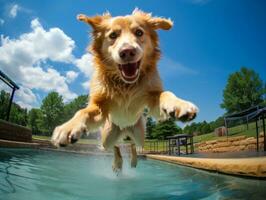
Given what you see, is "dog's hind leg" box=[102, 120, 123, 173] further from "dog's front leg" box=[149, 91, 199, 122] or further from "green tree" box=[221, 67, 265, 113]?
"green tree" box=[221, 67, 265, 113]

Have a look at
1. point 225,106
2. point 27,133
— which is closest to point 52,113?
point 225,106

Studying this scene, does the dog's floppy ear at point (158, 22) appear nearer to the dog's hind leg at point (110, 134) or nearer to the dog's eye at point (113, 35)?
the dog's eye at point (113, 35)

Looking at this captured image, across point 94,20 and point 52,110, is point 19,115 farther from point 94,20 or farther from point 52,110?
point 94,20

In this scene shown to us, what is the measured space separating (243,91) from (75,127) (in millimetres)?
23453

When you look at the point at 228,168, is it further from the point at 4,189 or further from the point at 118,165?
the point at 4,189

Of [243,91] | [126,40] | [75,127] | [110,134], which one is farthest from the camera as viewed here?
[243,91]

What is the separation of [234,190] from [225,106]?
25136 mm

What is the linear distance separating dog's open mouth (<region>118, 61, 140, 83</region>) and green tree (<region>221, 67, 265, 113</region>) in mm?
18566

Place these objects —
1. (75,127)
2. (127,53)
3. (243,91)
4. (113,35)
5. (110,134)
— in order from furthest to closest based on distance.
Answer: (243,91), (110,134), (113,35), (127,53), (75,127)

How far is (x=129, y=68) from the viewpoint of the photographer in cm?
348

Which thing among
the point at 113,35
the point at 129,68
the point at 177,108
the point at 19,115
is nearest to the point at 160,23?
the point at 113,35

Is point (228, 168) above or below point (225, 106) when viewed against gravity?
below

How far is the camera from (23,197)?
3154mm

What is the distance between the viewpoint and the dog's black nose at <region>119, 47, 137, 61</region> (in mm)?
3117
